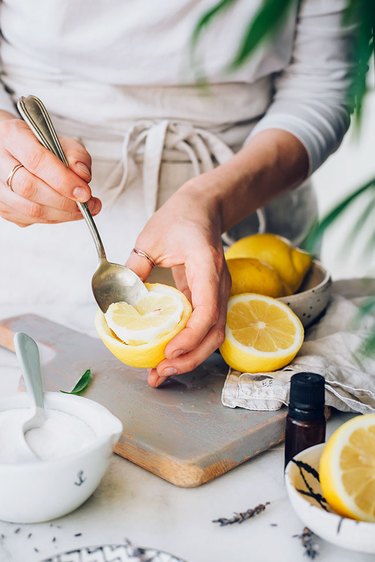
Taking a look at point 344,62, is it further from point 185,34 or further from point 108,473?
point 108,473

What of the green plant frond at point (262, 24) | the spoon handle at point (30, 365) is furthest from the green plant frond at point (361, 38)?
the spoon handle at point (30, 365)

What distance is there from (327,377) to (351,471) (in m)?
0.27

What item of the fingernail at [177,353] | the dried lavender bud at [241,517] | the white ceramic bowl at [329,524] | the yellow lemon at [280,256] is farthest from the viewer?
the yellow lemon at [280,256]

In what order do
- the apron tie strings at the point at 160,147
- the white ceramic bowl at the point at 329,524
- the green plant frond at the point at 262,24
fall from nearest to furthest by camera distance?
the green plant frond at the point at 262,24, the white ceramic bowl at the point at 329,524, the apron tie strings at the point at 160,147

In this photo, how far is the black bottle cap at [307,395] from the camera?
765mm

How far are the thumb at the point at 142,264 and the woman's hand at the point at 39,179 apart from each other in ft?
0.26

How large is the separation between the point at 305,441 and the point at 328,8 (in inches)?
29.0

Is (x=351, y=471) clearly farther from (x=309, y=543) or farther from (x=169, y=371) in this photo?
(x=169, y=371)

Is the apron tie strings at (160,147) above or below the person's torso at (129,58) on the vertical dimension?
below

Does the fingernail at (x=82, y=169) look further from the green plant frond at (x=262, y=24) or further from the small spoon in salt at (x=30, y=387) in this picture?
the green plant frond at (x=262, y=24)

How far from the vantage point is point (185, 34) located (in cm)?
124

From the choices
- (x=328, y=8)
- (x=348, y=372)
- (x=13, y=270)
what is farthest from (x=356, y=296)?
(x=13, y=270)

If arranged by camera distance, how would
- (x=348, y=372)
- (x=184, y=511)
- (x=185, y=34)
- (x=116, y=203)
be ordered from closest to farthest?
(x=184, y=511)
(x=348, y=372)
(x=185, y=34)
(x=116, y=203)

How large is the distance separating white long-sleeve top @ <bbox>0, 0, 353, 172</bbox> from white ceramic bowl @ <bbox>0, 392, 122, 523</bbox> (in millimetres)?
649
